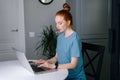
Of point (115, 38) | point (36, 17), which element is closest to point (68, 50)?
point (115, 38)

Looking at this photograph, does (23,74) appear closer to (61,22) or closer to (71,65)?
(71,65)

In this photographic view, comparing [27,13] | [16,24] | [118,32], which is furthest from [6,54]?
[118,32]

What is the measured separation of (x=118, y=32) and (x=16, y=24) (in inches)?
78.9

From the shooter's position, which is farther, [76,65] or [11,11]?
[11,11]

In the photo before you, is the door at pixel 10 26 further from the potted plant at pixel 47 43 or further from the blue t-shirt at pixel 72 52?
the blue t-shirt at pixel 72 52

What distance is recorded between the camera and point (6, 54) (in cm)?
419

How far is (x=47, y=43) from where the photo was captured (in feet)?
12.8

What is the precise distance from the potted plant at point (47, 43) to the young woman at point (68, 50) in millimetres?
1781

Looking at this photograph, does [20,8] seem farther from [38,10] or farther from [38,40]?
[38,40]

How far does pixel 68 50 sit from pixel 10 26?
7.97ft

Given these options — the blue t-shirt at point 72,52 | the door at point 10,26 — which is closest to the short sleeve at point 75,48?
the blue t-shirt at point 72,52

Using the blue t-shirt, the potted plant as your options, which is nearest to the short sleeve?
the blue t-shirt

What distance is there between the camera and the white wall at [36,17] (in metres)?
4.17

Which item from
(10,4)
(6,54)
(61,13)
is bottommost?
(6,54)
